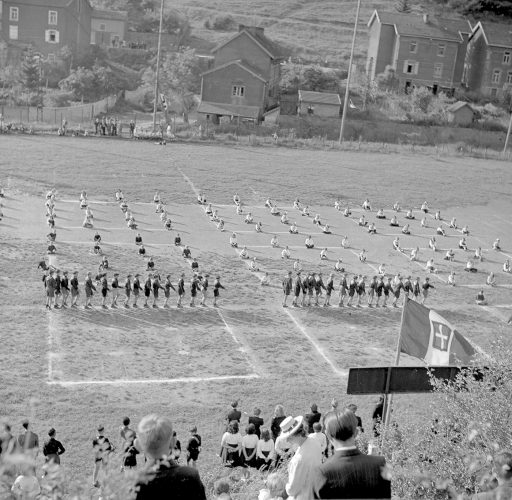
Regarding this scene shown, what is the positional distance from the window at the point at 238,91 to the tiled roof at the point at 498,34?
110 ft

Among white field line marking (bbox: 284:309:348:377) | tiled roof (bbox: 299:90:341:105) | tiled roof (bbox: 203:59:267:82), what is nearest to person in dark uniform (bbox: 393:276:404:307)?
white field line marking (bbox: 284:309:348:377)

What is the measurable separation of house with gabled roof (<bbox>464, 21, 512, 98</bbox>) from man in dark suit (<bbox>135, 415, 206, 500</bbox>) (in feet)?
283

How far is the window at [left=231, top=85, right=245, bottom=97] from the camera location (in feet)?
224

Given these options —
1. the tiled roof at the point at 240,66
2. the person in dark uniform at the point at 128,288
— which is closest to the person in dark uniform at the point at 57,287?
the person in dark uniform at the point at 128,288

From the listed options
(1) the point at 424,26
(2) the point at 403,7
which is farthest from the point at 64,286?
(2) the point at 403,7

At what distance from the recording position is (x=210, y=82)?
68000 mm

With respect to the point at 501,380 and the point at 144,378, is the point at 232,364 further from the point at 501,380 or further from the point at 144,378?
the point at 501,380

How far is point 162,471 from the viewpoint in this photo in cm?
571

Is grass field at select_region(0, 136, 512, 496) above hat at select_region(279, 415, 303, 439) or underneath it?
underneath

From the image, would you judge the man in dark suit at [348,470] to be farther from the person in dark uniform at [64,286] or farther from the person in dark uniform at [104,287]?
the person in dark uniform at [104,287]

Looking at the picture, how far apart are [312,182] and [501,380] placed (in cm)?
3737

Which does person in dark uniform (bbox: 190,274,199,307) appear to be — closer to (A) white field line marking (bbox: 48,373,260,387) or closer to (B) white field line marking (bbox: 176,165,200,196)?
(A) white field line marking (bbox: 48,373,260,387)

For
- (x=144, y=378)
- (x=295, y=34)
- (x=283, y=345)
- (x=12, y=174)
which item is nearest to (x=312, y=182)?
(x=12, y=174)

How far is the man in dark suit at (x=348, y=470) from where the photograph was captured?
6.42 meters
